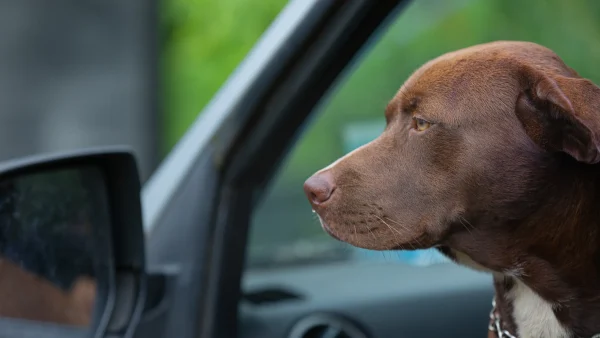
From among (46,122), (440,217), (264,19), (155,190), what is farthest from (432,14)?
(46,122)

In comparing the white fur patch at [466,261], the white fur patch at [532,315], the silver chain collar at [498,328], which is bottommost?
the silver chain collar at [498,328]

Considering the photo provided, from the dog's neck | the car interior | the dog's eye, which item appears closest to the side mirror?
the car interior

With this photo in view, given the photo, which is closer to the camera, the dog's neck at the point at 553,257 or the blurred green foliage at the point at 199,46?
the dog's neck at the point at 553,257

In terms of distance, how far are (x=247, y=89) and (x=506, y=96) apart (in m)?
0.70

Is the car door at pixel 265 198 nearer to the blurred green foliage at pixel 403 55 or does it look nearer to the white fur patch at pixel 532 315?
the blurred green foliage at pixel 403 55

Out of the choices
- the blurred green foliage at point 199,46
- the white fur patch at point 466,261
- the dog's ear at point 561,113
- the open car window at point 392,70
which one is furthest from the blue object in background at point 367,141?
the blurred green foliage at point 199,46

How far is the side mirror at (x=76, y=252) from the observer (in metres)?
2.53

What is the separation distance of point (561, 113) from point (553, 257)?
0.38 m

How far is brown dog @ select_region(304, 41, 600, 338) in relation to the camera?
7.54 ft

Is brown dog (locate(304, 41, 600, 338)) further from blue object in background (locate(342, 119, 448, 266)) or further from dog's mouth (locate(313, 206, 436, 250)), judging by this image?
blue object in background (locate(342, 119, 448, 266))

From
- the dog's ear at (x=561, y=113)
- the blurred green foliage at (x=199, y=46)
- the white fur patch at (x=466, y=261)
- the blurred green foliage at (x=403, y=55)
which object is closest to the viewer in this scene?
the dog's ear at (x=561, y=113)

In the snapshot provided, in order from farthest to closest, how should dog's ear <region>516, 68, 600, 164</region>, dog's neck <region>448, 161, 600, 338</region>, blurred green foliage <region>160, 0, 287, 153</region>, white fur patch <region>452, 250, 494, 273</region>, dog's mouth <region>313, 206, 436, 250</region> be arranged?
blurred green foliage <region>160, 0, 287, 153</region>, white fur patch <region>452, 250, 494, 273</region>, dog's mouth <region>313, 206, 436, 250</region>, dog's neck <region>448, 161, 600, 338</region>, dog's ear <region>516, 68, 600, 164</region>

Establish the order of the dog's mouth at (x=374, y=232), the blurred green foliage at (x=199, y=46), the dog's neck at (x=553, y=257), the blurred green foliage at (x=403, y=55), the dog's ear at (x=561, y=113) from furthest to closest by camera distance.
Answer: the blurred green foliage at (x=199, y=46) < the blurred green foliage at (x=403, y=55) < the dog's mouth at (x=374, y=232) < the dog's neck at (x=553, y=257) < the dog's ear at (x=561, y=113)

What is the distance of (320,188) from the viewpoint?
2461mm
